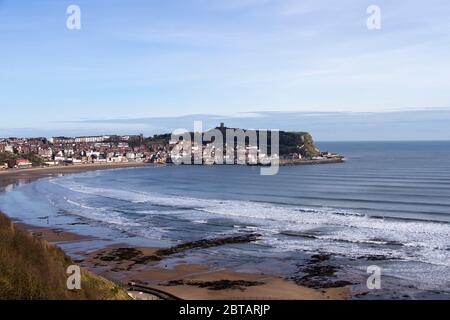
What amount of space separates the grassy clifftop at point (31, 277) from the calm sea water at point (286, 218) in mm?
10036

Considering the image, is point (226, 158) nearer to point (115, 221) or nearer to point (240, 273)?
point (115, 221)

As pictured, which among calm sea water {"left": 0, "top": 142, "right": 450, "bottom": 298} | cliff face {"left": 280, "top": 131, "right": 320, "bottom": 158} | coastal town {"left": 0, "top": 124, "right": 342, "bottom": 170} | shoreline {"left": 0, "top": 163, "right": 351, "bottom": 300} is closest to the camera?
shoreline {"left": 0, "top": 163, "right": 351, "bottom": 300}

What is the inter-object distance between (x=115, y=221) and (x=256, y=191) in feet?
75.6

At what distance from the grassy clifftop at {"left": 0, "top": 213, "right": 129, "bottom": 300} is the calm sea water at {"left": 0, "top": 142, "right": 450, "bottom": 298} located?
10.0 meters

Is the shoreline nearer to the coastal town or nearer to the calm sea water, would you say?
the calm sea water

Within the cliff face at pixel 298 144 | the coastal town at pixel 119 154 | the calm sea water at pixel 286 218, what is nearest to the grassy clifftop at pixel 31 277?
the calm sea water at pixel 286 218

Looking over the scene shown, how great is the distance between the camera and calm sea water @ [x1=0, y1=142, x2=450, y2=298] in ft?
77.2

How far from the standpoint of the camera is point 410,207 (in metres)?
37.6

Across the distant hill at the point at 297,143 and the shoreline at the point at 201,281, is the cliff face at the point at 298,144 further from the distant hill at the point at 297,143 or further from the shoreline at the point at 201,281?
the shoreline at the point at 201,281

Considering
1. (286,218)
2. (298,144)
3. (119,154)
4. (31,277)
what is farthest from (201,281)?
(119,154)

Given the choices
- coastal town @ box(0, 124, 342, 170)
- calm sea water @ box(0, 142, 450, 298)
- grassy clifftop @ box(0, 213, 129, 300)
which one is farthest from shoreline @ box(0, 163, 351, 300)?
coastal town @ box(0, 124, 342, 170)

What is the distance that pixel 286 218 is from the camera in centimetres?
3481

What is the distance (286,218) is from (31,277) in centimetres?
2644
